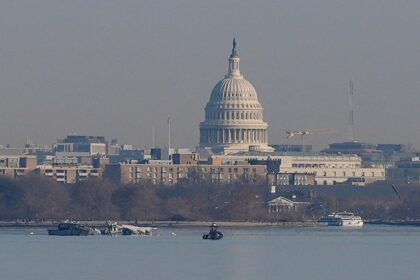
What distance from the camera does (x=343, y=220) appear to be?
174875 millimetres

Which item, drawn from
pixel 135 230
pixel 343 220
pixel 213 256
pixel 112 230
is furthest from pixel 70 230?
pixel 213 256

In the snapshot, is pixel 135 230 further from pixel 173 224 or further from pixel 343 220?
pixel 343 220

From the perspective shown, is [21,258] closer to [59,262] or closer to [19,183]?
[59,262]

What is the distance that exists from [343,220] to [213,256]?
195ft

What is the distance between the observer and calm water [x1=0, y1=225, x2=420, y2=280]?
103 metres

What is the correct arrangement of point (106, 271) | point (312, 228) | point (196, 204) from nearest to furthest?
point (106, 271), point (312, 228), point (196, 204)

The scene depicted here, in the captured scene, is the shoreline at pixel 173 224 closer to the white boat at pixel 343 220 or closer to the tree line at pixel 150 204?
the white boat at pixel 343 220

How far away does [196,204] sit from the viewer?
607 feet

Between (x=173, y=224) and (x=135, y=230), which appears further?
(x=173, y=224)

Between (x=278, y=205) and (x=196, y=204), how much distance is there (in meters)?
9.42

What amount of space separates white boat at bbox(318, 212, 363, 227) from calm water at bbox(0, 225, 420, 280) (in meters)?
23.6

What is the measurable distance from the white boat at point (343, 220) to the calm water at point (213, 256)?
23.6 metres

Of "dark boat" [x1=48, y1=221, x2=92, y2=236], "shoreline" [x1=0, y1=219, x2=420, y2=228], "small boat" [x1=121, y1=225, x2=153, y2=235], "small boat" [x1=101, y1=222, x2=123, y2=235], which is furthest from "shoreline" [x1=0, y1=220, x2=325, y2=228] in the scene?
"dark boat" [x1=48, y1=221, x2=92, y2=236]

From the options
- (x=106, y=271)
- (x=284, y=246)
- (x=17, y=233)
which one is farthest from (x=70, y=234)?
(x=106, y=271)
